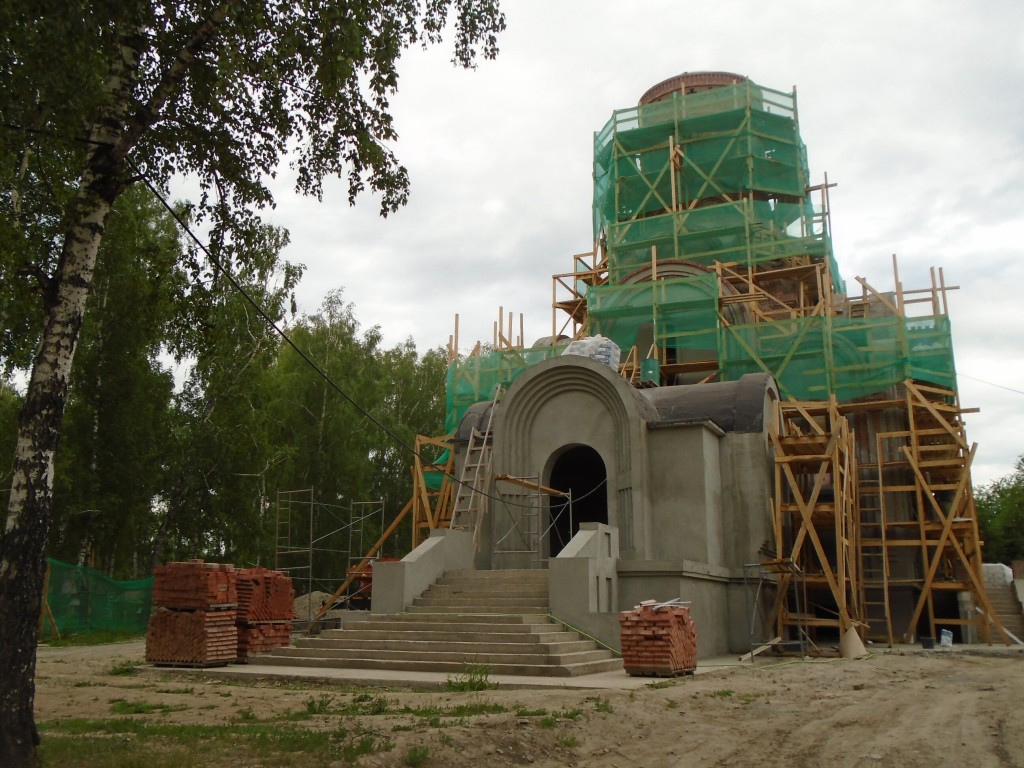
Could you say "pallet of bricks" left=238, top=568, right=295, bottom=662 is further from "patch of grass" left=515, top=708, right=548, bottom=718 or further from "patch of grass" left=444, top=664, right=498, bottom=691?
"patch of grass" left=515, top=708, right=548, bottom=718

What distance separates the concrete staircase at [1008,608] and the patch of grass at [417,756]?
20.1m

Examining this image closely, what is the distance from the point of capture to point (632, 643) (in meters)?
13.1

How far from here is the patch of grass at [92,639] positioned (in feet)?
71.4

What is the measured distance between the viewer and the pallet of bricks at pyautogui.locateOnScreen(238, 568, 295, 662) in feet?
49.9

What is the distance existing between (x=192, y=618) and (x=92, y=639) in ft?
32.4

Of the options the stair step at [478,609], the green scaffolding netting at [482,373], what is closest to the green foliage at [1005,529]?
the green scaffolding netting at [482,373]

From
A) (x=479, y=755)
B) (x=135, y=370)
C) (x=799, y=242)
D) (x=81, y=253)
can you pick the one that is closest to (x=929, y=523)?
(x=799, y=242)

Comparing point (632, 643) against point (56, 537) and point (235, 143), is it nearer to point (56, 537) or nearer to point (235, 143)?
point (235, 143)

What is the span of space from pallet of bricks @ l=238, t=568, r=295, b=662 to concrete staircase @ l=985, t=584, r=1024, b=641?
1722 centimetres

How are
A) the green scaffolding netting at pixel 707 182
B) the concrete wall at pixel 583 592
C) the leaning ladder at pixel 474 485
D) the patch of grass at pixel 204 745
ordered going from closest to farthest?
1. the patch of grass at pixel 204 745
2. the concrete wall at pixel 583 592
3. the leaning ladder at pixel 474 485
4. the green scaffolding netting at pixel 707 182

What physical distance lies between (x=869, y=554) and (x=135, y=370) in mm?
20940

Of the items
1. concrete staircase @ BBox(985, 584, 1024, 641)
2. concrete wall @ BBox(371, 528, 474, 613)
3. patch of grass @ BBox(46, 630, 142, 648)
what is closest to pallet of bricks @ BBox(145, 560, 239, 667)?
concrete wall @ BBox(371, 528, 474, 613)

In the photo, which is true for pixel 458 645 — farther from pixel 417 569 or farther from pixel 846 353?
pixel 846 353

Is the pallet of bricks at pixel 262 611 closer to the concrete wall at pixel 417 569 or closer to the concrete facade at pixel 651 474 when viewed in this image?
the concrete wall at pixel 417 569
